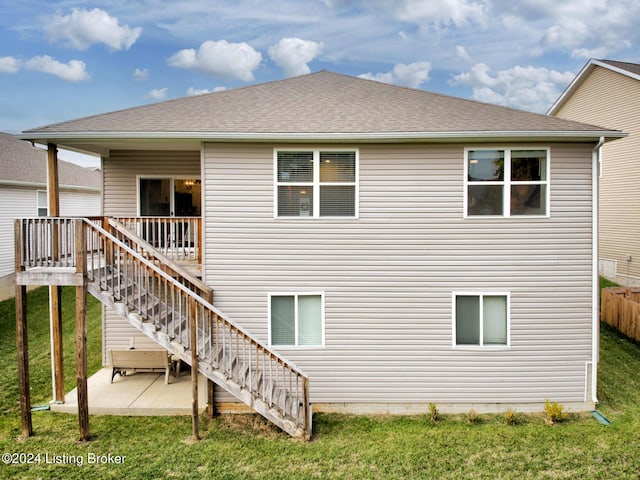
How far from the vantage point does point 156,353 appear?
8.41 m

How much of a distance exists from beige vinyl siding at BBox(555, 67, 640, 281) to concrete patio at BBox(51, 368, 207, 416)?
53.8 feet

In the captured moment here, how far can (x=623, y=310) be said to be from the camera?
1121cm

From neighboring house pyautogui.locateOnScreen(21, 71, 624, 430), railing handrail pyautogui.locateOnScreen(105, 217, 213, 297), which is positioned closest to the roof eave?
neighboring house pyautogui.locateOnScreen(21, 71, 624, 430)

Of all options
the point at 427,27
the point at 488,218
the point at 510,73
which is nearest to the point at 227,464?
the point at 488,218

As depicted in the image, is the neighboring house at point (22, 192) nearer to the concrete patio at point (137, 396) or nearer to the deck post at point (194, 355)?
the concrete patio at point (137, 396)

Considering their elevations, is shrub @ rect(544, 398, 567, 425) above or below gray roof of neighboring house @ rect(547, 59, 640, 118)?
below

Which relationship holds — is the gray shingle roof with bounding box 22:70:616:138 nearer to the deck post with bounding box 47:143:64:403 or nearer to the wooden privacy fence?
the deck post with bounding box 47:143:64:403

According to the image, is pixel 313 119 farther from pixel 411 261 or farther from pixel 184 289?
pixel 184 289

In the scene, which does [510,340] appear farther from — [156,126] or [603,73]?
[603,73]

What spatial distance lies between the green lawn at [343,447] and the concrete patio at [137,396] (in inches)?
8.8

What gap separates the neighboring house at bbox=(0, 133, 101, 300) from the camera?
15.6 metres

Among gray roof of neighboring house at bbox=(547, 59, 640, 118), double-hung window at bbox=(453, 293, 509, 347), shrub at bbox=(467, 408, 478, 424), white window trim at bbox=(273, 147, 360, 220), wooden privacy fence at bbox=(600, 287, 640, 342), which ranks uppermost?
gray roof of neighboring house at bbox=(547, 59, 640, 118)

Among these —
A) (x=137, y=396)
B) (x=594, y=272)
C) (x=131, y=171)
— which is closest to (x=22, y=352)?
(x=137, y=396)

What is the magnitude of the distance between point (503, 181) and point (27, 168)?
1965cm
